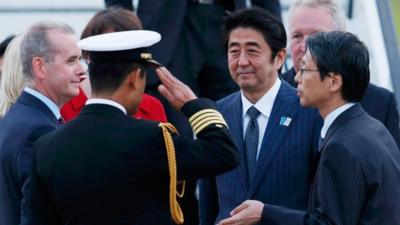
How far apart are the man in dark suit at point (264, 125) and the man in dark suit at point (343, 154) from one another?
0.33 m

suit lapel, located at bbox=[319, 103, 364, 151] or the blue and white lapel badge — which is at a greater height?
suit lapel, located at bbox=[319, 103, 364, 151]

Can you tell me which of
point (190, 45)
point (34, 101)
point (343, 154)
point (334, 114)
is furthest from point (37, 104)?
point (190, 45)

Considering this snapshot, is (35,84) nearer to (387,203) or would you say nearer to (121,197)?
(121,197)

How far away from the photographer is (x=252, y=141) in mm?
6078

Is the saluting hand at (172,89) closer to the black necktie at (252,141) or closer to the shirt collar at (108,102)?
the shirt collar at (108,102)

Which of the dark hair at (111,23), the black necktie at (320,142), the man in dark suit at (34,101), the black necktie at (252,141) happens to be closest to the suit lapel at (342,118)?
the black necktie at (320,142)

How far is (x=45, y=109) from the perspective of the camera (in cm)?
603

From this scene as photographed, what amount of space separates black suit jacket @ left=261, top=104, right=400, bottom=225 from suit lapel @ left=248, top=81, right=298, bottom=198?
59 cm

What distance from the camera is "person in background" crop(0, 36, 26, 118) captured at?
251 inches

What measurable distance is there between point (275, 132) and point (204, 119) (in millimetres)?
901

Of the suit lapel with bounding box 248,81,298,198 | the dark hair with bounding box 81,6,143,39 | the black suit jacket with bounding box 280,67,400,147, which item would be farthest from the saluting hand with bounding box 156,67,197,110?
the black suit jacket with bounding box 280,67,400,147

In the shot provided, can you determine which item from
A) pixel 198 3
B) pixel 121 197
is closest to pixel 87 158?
pixel 121 197

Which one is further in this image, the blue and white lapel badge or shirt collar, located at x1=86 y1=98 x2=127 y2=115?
the blue and white lapel badge

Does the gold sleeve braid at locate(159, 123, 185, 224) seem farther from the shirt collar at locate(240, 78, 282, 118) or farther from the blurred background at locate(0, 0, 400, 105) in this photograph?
the blurred background at locate(0, 0, 400, 105)
